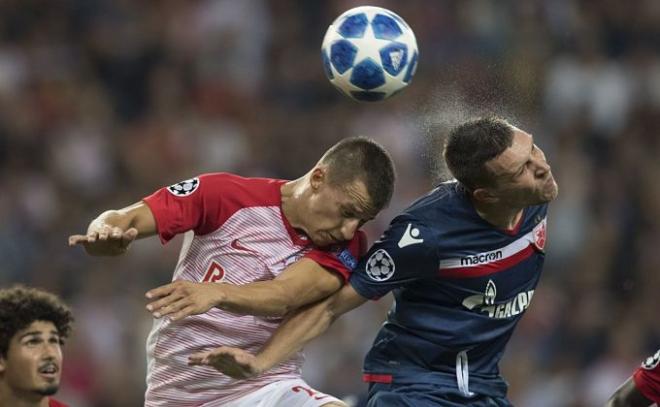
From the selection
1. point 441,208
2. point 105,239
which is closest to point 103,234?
point 105,239

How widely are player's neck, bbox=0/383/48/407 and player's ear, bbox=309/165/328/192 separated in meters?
1.71

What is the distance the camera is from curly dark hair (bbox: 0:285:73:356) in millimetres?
5941

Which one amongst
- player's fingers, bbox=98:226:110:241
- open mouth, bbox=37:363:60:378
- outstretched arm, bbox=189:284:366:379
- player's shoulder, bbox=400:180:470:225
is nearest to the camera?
player's fingers, bbox=98:226:110:241

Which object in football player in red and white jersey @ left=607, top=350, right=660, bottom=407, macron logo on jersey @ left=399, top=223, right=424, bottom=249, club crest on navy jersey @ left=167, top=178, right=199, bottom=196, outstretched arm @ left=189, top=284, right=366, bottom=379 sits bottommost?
football player in red and white jersey @ left=607, top=350, right=660, bottom=407

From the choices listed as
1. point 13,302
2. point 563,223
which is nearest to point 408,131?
point 563,223

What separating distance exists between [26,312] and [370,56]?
1931mm

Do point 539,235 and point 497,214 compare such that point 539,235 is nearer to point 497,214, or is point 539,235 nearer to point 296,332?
point 497,214

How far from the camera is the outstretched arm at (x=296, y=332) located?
469 centimetres

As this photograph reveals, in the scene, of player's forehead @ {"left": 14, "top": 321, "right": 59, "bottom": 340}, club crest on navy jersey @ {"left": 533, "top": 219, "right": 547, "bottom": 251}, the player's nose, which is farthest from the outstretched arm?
player's forehead @ {"left": 14, "top": 321, "right": 59, "bottom": 340}

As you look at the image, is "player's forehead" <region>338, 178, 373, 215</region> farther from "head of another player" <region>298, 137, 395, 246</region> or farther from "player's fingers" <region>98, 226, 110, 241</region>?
"player's fingers" <region>98, 226, 110, 241</region>

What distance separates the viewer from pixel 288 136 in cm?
1077

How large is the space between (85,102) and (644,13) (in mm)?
4605

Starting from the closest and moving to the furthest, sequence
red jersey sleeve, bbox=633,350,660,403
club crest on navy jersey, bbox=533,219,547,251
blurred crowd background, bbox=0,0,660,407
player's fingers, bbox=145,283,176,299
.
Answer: player's fingers, bbox=145,283,176,299 < club crest on navy jersey, bbox=533,219,547,251 < red jersey sleeve, bbox=633,350,660,403 < blurred crowd background, bbox=0,0,660,407

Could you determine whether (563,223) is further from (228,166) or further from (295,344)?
(295,344)
